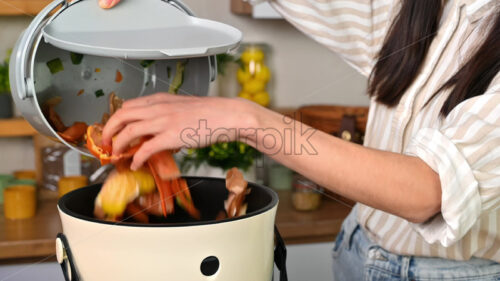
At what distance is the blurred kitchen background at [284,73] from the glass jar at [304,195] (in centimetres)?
2

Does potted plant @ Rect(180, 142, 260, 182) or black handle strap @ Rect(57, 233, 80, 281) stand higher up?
black handle strap @ Rect(57, 233, 80, 281)

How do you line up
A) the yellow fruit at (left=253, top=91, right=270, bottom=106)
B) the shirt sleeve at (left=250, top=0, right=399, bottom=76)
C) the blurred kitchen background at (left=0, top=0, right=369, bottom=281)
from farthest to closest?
the yellow fruit at (left=253, top=91, right=270, bottom=106)
the blurred kitchen background at (left=0, top=0, right=369, bottom=281)
the shirt sleeve at (left=250, top=0, right=399, bottom=76)

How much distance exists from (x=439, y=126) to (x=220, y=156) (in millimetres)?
837

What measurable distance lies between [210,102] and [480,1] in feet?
1.21

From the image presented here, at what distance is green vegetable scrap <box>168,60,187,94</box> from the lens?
0.76 metres

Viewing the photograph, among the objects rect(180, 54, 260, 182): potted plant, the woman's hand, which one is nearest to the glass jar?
rect(180, 54, 260, 182): potted plant

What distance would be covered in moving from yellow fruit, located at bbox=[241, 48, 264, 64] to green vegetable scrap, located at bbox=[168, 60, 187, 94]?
2.94ft

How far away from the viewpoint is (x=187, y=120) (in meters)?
0.52

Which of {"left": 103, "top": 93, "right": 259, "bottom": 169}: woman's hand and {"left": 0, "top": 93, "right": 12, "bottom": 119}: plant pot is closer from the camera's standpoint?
{"left": 103, "top": 93, "right": 259, "bottom": 169}: woman's hand

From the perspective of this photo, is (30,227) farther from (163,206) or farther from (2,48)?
(163,206)

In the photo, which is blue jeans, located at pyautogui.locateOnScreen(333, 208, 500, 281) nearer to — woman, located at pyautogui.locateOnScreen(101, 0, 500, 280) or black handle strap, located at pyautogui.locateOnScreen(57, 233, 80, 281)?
woman, located at pyautogui.locateOnScreen(101, 0, 500, 280)

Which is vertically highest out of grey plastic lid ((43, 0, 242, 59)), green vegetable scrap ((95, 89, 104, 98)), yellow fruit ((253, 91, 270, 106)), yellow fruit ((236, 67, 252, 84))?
grey plastic lid ((43, 0, 242, 59))

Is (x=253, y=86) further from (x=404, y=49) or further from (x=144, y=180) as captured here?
(x=144, y=180)

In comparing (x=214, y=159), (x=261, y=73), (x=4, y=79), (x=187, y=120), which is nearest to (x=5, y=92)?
(x=4, y=79)
